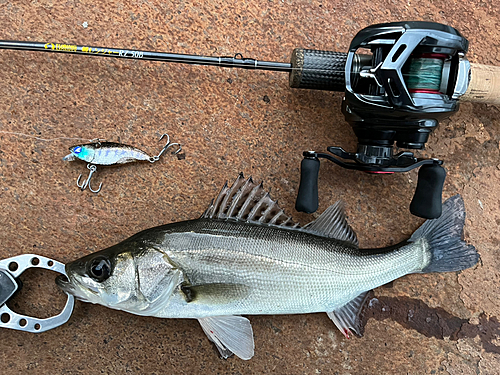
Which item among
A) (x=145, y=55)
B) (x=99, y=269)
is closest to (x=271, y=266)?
(x=99, y=269)

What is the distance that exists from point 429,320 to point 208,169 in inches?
66.3

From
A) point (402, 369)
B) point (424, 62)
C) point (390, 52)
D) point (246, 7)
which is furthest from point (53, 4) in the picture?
point (402, 369)

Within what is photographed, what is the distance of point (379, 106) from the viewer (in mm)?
1530

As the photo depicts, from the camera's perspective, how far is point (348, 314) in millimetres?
1953

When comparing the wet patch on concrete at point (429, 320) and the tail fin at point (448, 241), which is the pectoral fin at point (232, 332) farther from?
the tail fin at point (448, 241)

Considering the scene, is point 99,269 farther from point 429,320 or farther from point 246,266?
point 429,320

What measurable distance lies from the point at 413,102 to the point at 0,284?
2343mm

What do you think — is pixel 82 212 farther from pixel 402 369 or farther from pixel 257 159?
pixel 402 369

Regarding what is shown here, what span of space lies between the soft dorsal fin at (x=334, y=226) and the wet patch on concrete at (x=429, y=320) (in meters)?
0.47

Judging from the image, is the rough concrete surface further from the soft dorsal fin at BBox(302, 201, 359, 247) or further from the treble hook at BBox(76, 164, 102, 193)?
the soft dorsal fin at BBox(302, 201, 359, 247)

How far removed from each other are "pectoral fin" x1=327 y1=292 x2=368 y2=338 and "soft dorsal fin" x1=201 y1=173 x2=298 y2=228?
23.1 inches

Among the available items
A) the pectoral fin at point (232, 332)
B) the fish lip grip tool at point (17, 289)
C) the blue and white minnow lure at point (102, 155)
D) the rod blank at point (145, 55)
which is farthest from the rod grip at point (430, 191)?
the fish lip grip tool at point (17, 289)

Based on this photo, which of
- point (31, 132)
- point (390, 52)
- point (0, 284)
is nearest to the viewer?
point (390, 52)

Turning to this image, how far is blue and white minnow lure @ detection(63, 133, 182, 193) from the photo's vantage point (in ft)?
6.17
